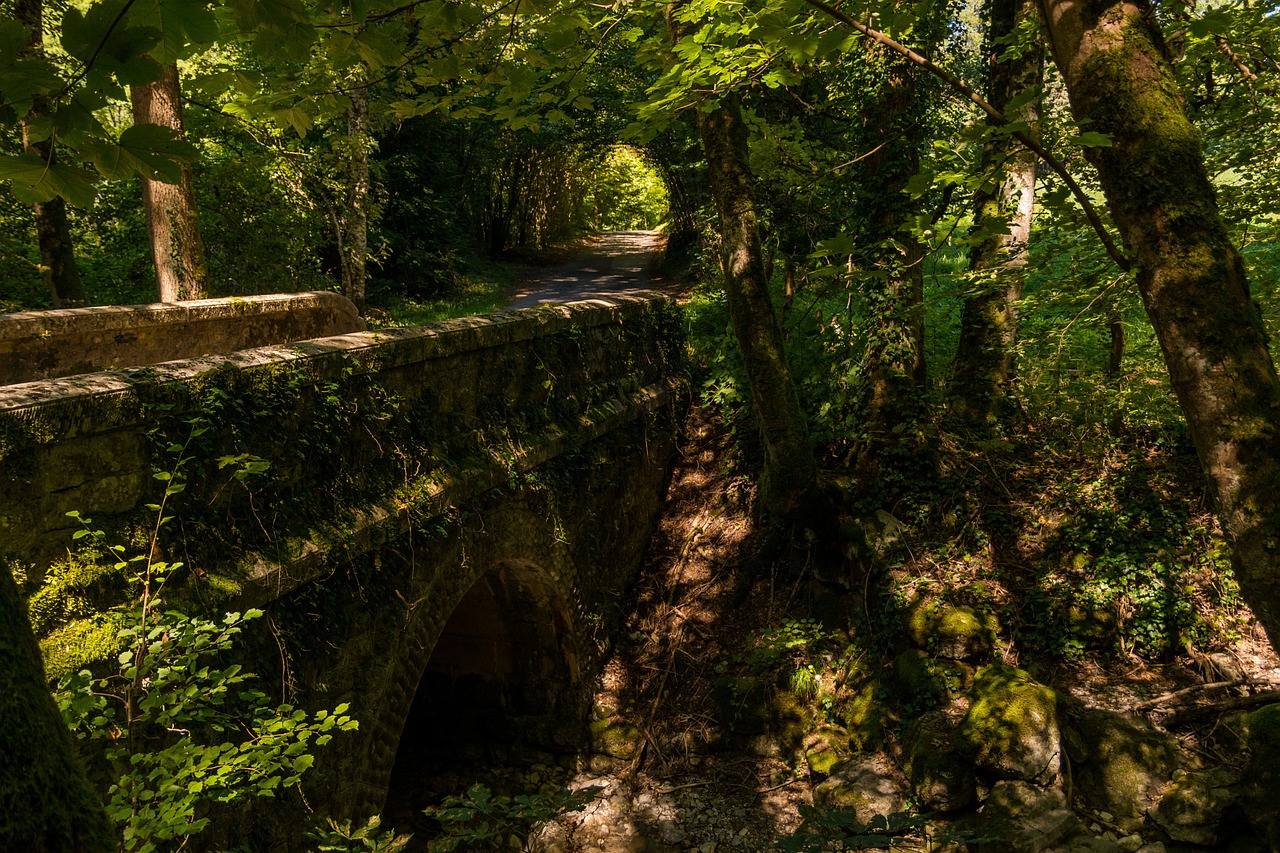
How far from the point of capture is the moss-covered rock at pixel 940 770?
556 cm

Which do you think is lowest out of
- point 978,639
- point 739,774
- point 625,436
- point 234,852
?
point 739,774

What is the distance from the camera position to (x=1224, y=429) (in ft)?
6.37

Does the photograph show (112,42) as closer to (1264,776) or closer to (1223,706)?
(1264,776)

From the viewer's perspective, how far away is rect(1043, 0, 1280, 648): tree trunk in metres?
1.88

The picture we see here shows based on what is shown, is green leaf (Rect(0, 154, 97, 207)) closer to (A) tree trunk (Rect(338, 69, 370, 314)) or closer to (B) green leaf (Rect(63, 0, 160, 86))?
(B) green leaf (Rect(63, 0, 160, 86))

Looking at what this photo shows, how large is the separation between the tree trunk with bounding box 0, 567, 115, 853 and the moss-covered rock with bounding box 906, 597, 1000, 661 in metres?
6.72

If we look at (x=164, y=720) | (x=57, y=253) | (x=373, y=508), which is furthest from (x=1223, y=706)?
(x=57, y=253)

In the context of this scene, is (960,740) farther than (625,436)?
No

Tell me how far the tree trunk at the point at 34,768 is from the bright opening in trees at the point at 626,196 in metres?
29.4

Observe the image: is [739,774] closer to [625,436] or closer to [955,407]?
[625,436]

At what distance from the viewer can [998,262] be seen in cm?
679

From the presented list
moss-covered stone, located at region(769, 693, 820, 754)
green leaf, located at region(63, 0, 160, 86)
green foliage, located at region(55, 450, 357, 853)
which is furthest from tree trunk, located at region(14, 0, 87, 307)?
moss-covered stone, located at region(769, 693, 820, 754)

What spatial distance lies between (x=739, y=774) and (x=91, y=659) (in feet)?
18.9

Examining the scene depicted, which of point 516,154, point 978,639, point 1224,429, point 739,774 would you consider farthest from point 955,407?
point 516,154
